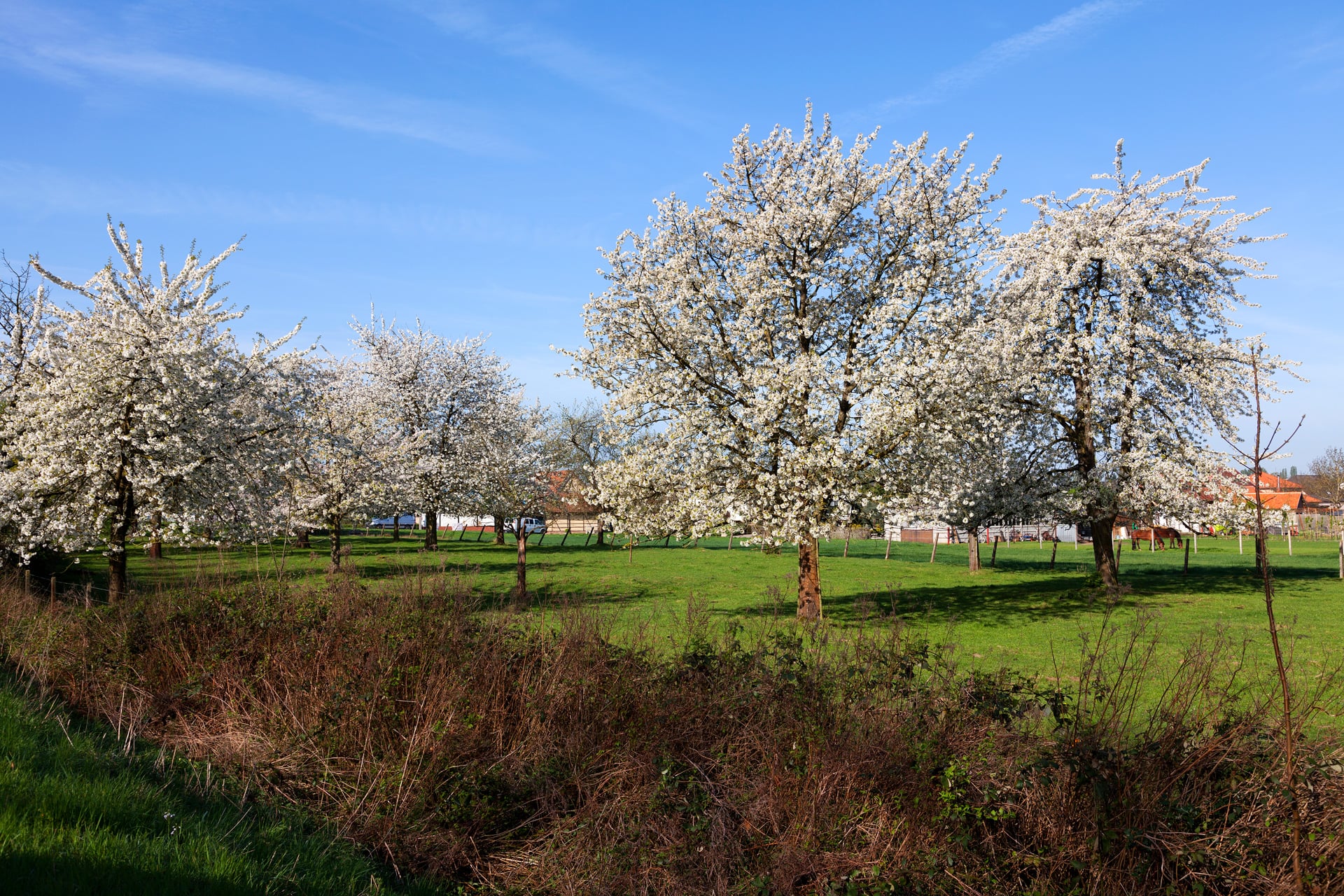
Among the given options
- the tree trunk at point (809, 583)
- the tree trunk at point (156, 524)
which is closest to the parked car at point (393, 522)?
the tree trunk at point (156, 524)

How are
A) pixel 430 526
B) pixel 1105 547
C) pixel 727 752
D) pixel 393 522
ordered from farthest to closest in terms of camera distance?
1. pixel 393 522
2. pixel 430 526
3. pixel 1105 547
4. pixel 727 752

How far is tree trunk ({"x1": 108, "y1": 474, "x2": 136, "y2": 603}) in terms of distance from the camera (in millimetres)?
14703

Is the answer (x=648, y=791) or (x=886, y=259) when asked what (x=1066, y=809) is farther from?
(x=886, y=259)

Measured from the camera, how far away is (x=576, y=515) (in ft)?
235

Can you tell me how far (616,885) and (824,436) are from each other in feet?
34.9

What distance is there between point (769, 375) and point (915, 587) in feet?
46.6

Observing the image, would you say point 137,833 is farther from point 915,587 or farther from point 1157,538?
point 1157,538

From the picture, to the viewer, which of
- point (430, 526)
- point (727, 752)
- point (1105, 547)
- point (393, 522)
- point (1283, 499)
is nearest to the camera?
point (727, 752)

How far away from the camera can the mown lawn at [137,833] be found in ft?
13.4

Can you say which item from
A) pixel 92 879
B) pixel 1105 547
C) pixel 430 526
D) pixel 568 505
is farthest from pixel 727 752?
pixel 568 505

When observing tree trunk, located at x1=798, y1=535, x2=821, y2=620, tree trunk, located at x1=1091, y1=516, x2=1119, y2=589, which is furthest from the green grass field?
tree trunk, located at x1=1091, y1=516, x2=1119, y2=589

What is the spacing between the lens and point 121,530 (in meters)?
15.0

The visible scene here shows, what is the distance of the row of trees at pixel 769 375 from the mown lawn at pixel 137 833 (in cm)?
982

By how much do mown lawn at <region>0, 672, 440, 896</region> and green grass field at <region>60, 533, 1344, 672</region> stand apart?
353cm
